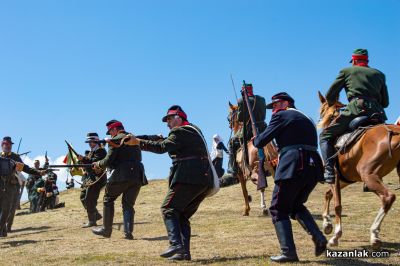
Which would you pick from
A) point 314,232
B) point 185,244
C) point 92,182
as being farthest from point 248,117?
point 314,232

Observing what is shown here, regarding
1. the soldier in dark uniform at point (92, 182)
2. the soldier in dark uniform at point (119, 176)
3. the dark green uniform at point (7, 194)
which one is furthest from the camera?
the soldier in dark uniform at point (92, 182)

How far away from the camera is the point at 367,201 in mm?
16656

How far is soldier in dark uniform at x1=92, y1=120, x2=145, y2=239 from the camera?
11.8m

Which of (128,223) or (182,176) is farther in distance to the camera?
(128,223)

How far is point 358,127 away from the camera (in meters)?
9.40

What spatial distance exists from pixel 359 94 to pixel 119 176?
204 inches

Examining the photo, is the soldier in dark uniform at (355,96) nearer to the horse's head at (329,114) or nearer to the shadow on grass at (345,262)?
the horse's head at (329,114)

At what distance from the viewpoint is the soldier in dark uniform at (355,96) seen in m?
9.57

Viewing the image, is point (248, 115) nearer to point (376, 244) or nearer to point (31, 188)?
point (376, 244)

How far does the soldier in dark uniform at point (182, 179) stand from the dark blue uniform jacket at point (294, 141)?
1.11 m

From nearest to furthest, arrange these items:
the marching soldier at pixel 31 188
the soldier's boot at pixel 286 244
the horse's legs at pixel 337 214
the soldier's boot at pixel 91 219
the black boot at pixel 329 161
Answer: the soldier's boot at pixel 286 244
the horse's legs at pixel 337 214
the black boot at pixel 329 161
the soldier's boot at pixel 91 219
the marching soldier at pixel 31 188

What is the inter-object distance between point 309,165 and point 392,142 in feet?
5.83

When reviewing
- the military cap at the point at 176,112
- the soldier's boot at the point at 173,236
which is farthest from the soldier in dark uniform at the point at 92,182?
the soldier's boot at the point at 173,236

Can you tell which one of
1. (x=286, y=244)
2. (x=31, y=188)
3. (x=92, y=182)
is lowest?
(x=286, y=244)
